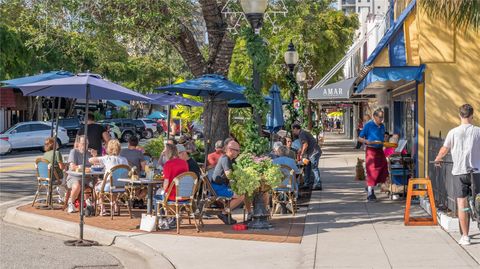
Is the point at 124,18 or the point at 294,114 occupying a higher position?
the point at 124,18

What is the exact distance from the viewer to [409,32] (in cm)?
1705

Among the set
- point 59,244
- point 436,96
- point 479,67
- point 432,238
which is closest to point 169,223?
point 59,244

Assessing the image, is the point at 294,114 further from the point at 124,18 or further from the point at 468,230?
the point at 468,230

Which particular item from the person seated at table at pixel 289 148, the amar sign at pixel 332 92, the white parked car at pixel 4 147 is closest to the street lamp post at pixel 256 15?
the person seated at table at pixel 289 148

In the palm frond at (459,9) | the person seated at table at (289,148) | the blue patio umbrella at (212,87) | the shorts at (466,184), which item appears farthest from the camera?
the person seated at table at (289,148)

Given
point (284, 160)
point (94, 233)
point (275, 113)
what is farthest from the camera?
point (275, 113)

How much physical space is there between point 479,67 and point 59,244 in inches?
336

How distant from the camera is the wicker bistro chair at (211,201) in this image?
1243 centimetres

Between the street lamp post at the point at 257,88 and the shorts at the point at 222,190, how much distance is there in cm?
51

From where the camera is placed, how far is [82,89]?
1297 centimetres

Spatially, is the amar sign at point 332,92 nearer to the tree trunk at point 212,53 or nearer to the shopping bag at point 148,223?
the tree trunk at point 212,53

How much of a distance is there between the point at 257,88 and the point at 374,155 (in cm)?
426

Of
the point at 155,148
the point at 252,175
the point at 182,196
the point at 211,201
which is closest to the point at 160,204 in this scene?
the point at 182,196

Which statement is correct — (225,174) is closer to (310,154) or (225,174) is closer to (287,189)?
(287,189)
